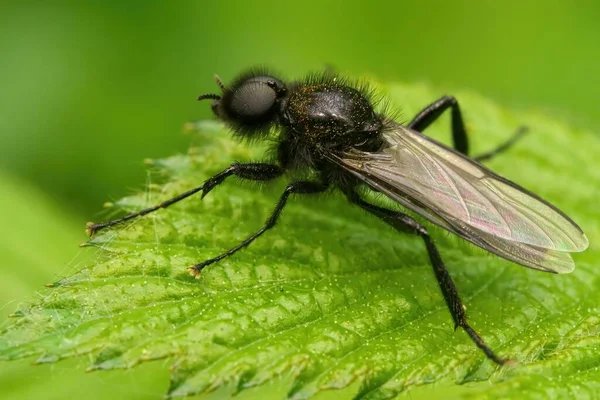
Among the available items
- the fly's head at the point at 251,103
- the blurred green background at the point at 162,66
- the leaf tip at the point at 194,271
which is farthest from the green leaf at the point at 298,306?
the blurred green background at the point at 162,66

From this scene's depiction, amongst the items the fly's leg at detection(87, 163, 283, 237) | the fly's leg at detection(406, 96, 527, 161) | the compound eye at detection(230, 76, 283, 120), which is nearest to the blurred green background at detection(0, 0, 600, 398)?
the fly's leg at detection(87, 163, 283, 237)

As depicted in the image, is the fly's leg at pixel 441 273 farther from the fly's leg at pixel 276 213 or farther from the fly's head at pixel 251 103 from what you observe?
the fly's head at pixel 251 103

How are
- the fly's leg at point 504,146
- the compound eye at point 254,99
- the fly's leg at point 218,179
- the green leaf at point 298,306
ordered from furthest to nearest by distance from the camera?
1. the fly's leg at point 504,146
2. the compound eye at point 254,99
3. the fly's leg at point 218,179
4. the green leaf at point 298,306

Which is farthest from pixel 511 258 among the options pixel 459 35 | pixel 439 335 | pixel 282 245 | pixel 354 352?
pixel 459 35

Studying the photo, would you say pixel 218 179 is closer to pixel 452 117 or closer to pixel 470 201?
pixel 470 201

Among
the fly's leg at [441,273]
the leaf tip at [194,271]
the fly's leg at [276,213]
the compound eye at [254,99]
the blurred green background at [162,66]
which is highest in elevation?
the blurred green background at [162,66]

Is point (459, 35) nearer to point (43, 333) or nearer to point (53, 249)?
point (53, 249)

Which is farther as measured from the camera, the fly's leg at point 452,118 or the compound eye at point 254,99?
the fly's leg at point 452,118
